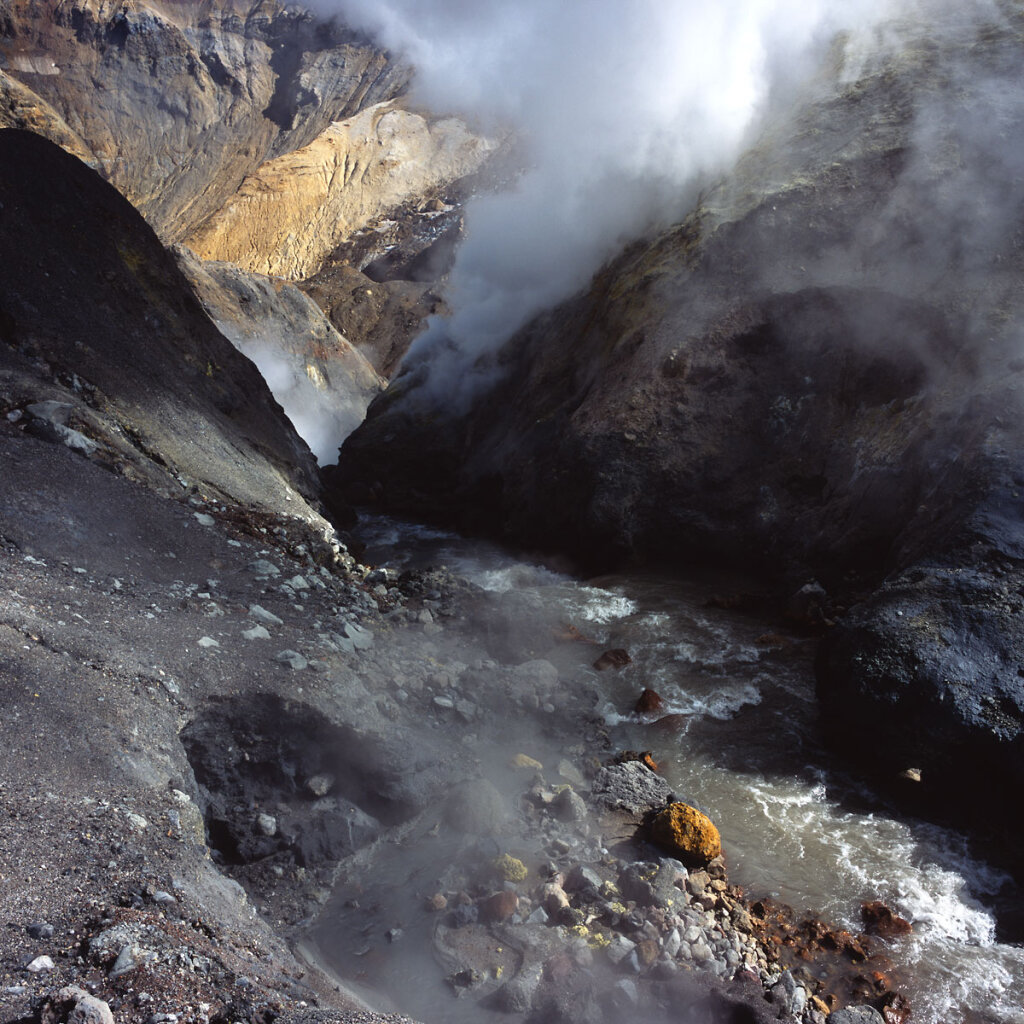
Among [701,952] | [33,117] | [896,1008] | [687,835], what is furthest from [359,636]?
[33,117]

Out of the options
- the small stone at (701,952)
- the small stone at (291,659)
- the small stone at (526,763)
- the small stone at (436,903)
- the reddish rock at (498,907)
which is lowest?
the small stone at (291,659)

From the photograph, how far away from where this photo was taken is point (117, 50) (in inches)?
2338

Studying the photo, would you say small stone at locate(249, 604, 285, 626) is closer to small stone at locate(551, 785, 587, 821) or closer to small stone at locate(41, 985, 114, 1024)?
small stone at locate(551, 785, 587, 821)

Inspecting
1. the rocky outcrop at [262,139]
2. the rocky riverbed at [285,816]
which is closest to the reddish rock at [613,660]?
the rocky riverbed at [285,816]

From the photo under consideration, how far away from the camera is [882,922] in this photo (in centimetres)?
513

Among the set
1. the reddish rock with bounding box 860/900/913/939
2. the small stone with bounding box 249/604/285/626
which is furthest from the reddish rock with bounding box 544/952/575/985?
the small stone with bounding box 249/604/285/626

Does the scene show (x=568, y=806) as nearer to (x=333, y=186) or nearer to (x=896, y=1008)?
(x=896, y=1008)

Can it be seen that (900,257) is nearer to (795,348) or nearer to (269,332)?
(795,348)

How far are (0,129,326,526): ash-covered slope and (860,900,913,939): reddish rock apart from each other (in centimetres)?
839

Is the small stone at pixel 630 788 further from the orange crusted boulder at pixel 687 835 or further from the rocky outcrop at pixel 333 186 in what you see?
the rocky outcrop at pixel 333 186

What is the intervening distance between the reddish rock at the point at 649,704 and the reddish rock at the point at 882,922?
2940 millimetres

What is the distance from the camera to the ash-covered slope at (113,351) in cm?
911

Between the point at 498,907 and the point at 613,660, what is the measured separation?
4615 mm

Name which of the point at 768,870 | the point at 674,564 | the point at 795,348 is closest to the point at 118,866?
the point at 768,870
